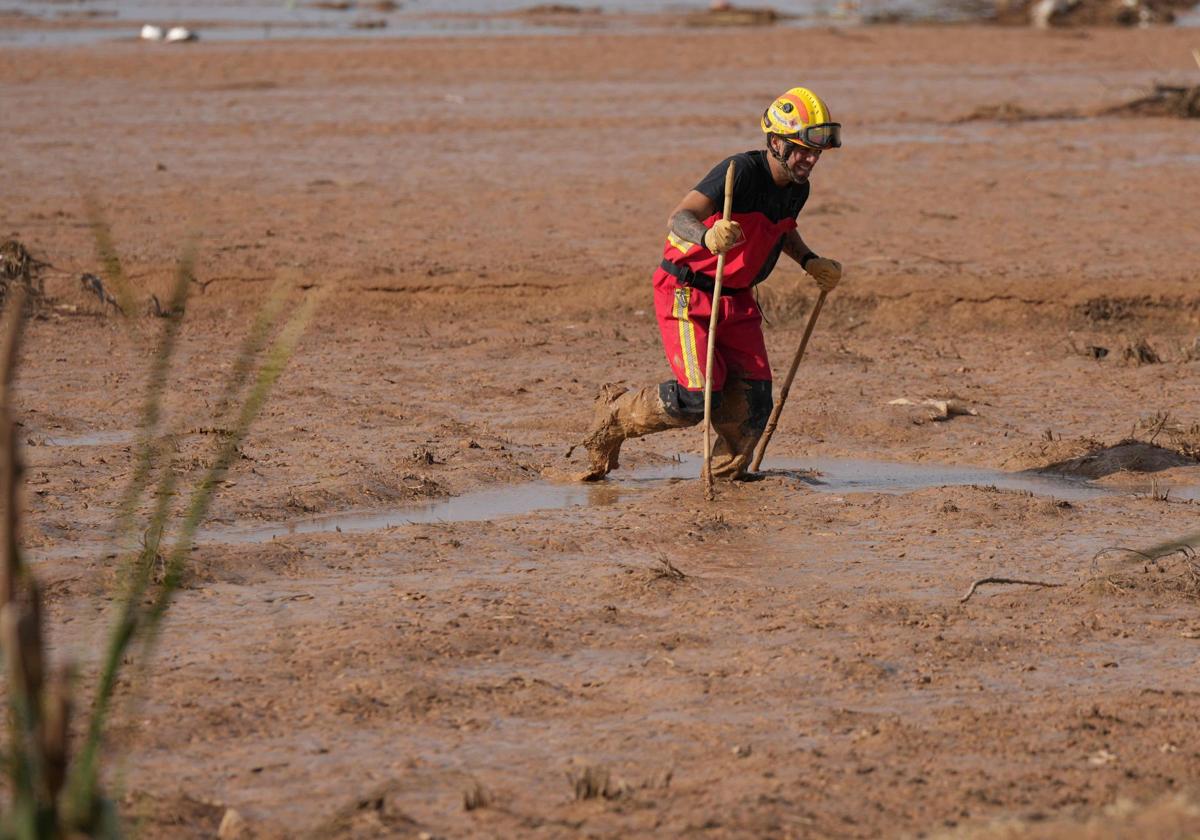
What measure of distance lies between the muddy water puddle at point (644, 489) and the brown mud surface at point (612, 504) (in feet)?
0.30

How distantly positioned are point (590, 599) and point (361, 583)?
0.76 m

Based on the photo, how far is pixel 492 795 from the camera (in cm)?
382

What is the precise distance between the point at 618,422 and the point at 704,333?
0.54 m

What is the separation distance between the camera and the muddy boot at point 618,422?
668 centimetres

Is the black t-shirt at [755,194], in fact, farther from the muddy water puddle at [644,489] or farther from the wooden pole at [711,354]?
the muddy water puddle at [644,489]

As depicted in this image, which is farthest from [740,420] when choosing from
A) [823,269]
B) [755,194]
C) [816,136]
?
[816,136]

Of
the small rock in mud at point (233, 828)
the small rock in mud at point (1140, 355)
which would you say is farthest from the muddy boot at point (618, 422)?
the small rock in mud at point (233, 828)

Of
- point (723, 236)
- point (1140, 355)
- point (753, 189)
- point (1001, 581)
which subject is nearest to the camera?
point (1001, 581)

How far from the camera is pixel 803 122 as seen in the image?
6.19 meters

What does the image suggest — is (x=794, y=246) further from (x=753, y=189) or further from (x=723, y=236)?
(x=723, y=236)

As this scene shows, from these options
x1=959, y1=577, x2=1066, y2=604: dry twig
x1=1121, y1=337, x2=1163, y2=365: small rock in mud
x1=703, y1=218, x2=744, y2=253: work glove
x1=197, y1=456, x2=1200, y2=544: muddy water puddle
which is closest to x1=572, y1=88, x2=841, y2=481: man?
x1=703, y1=218, x2=744, y2=253: work glove

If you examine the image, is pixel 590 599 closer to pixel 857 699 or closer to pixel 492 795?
pixel 857 699

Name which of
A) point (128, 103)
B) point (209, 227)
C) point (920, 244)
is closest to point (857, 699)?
point (920, 244)

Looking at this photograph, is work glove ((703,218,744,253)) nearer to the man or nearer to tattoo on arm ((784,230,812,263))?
the man
